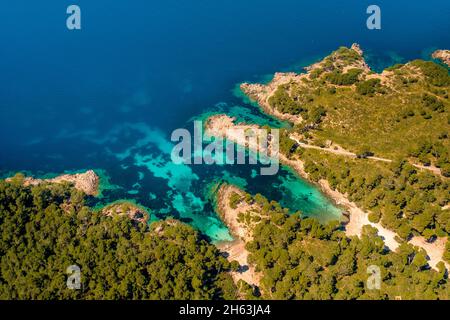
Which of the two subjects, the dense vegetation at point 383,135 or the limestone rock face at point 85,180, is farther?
the limestone rock face at point 85,180

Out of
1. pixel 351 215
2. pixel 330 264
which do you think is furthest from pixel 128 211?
pixel 351 215

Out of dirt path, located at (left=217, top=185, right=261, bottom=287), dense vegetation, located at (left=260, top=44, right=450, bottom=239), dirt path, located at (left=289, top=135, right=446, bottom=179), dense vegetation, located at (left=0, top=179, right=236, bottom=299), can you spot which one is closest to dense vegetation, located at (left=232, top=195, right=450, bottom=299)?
dirt path, located at (left=217, top=185, right=261, bottom=287)

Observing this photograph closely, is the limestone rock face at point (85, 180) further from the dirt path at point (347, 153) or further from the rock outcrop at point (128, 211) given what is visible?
the dirt path at point (347, 153)

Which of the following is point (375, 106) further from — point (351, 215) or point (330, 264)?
point (330, 264)

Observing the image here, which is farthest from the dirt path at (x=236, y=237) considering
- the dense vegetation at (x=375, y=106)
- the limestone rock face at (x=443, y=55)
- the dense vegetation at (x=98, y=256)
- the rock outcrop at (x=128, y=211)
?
the limestone rock face at (x=443, y=55)

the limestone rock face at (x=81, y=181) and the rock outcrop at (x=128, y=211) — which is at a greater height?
the limestone rock face at (x=81, y=181)

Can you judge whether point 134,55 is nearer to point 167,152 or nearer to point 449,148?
point 167,152
